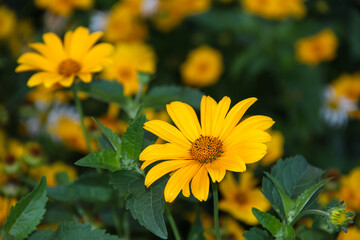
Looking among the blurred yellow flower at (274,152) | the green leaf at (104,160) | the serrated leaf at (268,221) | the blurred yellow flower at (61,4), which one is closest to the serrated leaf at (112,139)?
the green leaf at (104,160)

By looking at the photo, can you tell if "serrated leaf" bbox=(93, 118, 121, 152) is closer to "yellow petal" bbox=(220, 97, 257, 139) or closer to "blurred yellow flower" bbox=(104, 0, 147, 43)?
"yellow petal" bbox=(220, 97, 257, 139)

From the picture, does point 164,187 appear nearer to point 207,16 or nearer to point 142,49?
point 142,49

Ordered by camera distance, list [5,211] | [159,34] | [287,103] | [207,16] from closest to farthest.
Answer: [5,211] → [287,103] → [207,16] → [159,34]

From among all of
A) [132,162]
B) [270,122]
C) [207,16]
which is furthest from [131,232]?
[207,16]

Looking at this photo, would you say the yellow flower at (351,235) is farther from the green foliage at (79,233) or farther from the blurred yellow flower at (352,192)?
the green foliage at (79,233)

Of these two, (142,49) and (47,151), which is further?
(142,49)

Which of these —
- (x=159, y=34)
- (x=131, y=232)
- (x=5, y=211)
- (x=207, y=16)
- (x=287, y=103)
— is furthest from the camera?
(x=159, y=34)

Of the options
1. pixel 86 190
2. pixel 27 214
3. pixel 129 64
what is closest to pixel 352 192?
pixel 86 190
